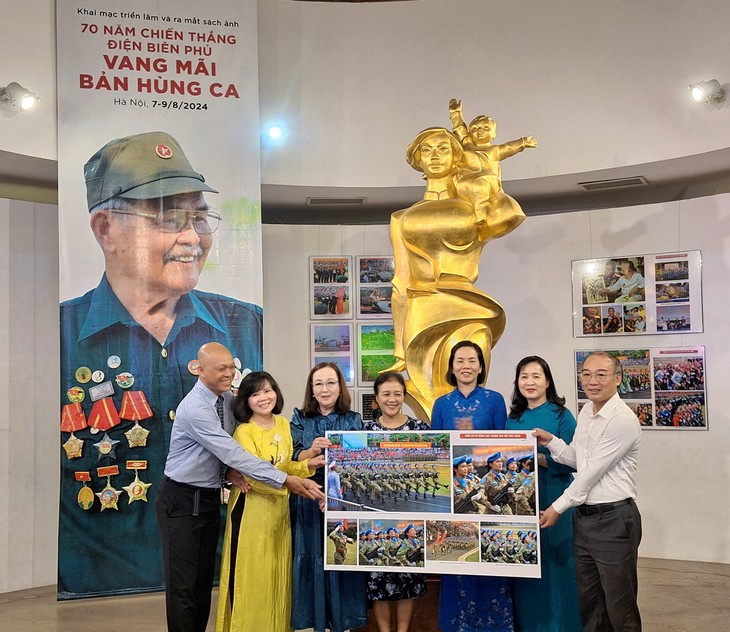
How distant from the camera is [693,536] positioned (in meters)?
6.36

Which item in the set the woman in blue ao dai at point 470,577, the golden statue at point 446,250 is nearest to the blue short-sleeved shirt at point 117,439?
the golden statue at point 446,250

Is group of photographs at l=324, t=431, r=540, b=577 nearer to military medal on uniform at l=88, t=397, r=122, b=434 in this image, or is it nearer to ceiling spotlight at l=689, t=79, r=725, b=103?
military medal on uniform at l=88, t=397, r=122, b=434

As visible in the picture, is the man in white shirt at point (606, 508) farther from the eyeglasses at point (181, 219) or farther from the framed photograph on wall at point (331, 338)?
the framed photograph on wall at point (331, 338)

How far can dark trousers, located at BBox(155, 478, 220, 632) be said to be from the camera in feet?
11.6

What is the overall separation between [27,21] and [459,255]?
3.62 metres

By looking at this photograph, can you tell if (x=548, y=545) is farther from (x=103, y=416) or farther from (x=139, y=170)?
(x=139, y=170)

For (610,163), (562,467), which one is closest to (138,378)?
(562,467)

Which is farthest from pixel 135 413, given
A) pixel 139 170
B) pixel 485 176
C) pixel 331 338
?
pixel 485 176

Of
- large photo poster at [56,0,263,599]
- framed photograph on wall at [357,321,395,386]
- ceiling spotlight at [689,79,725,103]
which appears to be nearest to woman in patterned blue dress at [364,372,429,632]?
large photo poster at [56,0,263,599]

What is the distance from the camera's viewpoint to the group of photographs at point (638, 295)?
6441 mm

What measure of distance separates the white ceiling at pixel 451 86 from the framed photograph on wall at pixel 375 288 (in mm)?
688

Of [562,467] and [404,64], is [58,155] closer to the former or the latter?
[404,64]

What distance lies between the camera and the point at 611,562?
319 cm

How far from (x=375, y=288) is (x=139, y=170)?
238cm
